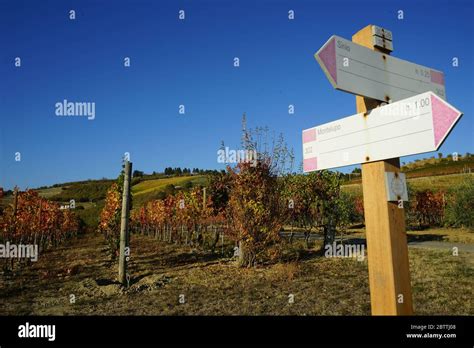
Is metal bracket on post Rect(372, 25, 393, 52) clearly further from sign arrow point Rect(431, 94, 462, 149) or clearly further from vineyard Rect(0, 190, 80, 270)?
vineyard Rect(0, 190, 80, 270)

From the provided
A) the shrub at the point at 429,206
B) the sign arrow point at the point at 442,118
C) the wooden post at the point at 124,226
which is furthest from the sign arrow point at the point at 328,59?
the shrub at the point at 429,206

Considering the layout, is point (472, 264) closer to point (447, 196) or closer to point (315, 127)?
point (315, 127)

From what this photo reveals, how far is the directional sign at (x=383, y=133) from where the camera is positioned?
233 cm

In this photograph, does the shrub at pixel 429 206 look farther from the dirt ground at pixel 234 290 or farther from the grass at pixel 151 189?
the grass at pixel 151 189

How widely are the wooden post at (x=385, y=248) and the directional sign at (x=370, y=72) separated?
25.4 inches

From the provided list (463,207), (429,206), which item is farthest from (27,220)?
(429,206)

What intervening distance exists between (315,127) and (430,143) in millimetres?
1027

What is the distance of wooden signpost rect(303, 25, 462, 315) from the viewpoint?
2.41 m

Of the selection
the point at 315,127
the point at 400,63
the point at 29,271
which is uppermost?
the point at 400,63

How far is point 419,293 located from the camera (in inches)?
316

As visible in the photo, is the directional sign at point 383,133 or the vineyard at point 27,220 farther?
the vineyard at point 27,220

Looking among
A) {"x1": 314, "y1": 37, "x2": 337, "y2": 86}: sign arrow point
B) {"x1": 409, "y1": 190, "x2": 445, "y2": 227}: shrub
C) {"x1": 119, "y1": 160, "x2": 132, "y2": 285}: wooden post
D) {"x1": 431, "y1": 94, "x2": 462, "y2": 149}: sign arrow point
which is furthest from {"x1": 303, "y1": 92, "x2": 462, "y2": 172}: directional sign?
{"x1": 409, "y1": 190, "x2": 445, "y2": 227}: shrub

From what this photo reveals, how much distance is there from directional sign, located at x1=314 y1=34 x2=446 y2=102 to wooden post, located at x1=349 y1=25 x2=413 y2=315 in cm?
64
